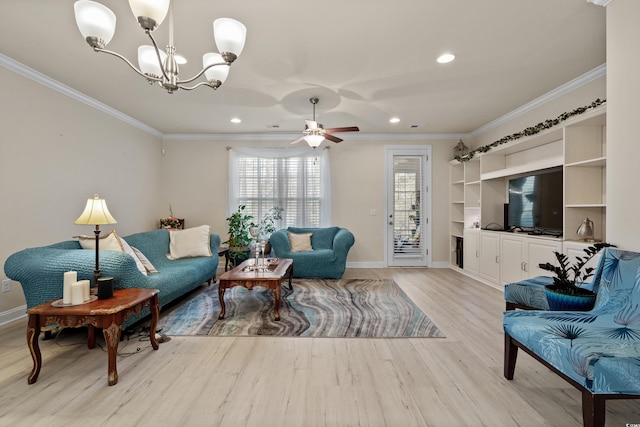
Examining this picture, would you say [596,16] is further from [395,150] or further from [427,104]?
[395,150]

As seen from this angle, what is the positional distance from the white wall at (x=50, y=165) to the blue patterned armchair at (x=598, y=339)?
14.7ft

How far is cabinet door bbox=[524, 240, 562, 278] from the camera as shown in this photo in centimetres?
323

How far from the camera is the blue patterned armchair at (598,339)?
125 centimetres

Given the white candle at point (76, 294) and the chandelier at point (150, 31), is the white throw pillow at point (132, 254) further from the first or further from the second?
the chandelier at point (150, 31)

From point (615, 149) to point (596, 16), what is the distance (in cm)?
109

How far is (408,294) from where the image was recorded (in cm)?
387

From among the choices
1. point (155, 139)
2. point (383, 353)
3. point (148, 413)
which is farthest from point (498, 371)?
point (155, 139)

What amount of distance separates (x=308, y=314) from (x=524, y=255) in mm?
2821

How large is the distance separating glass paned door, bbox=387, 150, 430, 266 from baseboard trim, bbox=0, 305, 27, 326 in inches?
204

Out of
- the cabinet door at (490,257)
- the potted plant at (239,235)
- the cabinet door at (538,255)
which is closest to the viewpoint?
the cabinet door at (538,255)

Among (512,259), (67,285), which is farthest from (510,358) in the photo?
(67,285)

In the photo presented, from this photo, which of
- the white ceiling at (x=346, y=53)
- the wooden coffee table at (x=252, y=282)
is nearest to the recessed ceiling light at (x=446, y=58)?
the white ceiling at (x=346, y=53)

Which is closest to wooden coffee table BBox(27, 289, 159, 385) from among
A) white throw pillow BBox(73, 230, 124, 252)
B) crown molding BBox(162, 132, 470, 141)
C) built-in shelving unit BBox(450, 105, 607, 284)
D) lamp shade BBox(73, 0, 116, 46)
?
white throw pillow BBox(73, 230, 124, 252)

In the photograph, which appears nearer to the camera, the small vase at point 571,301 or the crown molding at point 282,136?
the small vase at point 571,301
